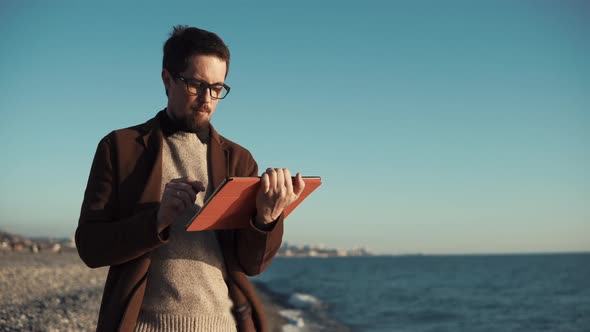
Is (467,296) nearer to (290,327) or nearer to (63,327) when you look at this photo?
(290,327)

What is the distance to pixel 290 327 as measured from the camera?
59.8ft

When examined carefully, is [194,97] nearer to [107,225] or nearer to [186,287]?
[107,225]

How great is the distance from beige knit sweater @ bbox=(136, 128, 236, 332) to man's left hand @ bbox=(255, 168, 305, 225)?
0.94 ft

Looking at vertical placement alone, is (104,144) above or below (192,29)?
below

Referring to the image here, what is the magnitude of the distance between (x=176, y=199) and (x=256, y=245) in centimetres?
40

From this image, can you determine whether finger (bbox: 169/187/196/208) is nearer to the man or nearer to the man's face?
the man

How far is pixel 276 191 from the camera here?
1869 millimetres

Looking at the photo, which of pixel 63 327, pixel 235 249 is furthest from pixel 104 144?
pixel 63 327

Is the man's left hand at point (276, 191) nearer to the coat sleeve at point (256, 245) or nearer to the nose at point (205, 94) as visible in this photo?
the coat sleeve at point (256, 245)

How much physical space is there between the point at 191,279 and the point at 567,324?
99.1 ft

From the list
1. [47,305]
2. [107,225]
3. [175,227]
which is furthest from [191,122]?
[47,305]

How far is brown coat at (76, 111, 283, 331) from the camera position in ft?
6.26

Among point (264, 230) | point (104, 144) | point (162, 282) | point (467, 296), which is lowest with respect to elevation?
point (467, 296)

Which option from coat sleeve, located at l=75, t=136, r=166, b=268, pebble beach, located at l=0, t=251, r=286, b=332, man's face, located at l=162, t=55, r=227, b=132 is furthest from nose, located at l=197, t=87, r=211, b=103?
pebble beach, located at l=0, t=251, r=286, b=332
